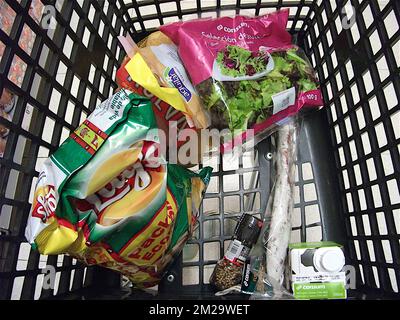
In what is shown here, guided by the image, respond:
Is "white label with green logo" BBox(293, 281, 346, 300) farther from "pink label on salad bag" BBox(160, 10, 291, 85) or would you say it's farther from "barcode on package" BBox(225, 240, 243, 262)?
"pink label on salad bag" BBox(160, 10, 291, 85)

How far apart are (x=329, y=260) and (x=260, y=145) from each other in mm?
307

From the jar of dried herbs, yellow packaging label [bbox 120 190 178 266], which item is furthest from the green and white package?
yellow packaging label [bbox 120 190 178 266]

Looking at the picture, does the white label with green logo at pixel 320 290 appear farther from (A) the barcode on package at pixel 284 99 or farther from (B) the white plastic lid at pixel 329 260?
(A) the barcode on package at pixel 284 99

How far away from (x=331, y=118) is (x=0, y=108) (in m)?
0.63

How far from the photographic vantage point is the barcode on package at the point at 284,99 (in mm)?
770

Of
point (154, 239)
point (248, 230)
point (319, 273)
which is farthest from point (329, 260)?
point (154, 239)

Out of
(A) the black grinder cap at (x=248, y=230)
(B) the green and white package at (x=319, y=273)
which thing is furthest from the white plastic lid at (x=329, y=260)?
(A) the black grinder cap at (x=248, y=230)

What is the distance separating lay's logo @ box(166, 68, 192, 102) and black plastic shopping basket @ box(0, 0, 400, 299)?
16cm

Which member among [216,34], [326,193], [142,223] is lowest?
[142,223]

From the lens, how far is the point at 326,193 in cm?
84

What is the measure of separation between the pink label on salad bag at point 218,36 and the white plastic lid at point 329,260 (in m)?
0.35

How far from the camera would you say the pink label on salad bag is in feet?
2.48
